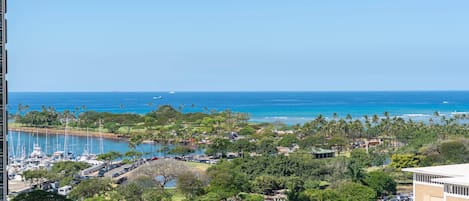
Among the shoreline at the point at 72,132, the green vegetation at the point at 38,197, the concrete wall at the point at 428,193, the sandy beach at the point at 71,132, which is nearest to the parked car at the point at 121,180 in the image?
the green vegetation at the point at 38,197

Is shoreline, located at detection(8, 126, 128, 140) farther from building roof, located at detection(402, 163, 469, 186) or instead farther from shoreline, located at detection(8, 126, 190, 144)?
building roof, located at detection(402, 163, 469, 186)

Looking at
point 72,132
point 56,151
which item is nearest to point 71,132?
point 72,132

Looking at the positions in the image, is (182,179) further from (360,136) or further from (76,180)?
(360,136)

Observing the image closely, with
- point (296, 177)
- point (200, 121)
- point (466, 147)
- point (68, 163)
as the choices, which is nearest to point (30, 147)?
point (200, 121)

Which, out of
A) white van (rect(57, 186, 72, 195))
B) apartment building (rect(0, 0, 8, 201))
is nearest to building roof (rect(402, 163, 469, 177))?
apartment building (rect(0, 0, 8, 201))

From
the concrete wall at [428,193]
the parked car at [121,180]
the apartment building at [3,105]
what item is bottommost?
the parked car at [121,180]

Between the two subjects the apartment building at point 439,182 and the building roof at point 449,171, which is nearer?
the apartment building at point 439,182

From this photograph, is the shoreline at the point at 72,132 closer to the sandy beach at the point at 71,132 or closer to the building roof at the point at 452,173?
the sandy beach at the point at 71,132

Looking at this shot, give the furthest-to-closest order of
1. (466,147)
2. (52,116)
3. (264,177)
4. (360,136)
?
(52,116)
(360,136)
(466,147)
(264,177)
